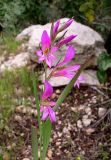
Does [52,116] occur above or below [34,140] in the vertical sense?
above

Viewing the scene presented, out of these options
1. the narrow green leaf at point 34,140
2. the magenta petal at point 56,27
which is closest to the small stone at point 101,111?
the narrow green leaf at point 34,140

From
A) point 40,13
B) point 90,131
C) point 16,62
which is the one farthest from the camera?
point 40,13

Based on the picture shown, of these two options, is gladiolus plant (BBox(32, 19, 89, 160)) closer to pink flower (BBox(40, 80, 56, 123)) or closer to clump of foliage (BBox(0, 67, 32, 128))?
pink flower (BBox(40, 80, 56, 123))

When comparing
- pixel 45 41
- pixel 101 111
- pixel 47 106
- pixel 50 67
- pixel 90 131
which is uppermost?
pixel 45 41

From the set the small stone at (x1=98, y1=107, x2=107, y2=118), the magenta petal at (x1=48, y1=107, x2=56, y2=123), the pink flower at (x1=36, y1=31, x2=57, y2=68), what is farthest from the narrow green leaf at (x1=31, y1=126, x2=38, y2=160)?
the small stone at (x1=98, y1=107, x2=107, y2=118)

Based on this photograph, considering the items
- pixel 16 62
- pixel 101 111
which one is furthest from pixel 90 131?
pixel 16 62

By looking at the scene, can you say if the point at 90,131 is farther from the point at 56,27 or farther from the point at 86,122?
the point at 56,27

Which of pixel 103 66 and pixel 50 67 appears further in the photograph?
pixel 103 66
